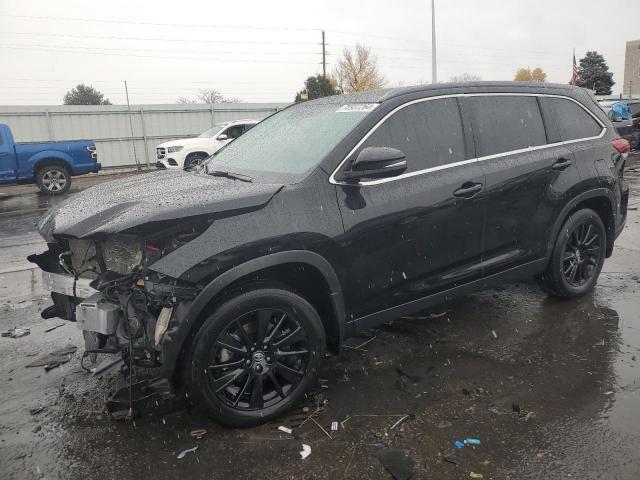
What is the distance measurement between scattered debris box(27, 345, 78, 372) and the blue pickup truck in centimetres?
1133

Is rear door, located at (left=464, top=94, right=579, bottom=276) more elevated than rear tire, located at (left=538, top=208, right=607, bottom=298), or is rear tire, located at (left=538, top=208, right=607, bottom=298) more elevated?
rear door, located at (left=464, top=94, right=579, bottom=276)

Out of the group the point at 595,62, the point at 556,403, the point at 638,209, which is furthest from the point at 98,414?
the point at 595,62

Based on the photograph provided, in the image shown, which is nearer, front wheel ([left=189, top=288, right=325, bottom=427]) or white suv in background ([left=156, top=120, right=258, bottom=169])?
front wheel ([left=189, top=288, right=325, bottom=427])

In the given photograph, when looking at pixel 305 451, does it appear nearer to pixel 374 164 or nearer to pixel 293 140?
pixel 374 164

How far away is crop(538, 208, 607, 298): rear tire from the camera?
4375mm

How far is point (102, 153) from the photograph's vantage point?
21609 mm

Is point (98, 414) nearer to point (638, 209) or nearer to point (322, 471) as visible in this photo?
point (322, 471)

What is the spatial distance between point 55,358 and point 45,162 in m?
11.6

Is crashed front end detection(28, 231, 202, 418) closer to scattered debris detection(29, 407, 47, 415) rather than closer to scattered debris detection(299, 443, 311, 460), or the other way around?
scattered debris detection(29, 407, 47, 415)

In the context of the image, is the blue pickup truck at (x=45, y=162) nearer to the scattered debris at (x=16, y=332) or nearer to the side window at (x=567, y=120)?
the scattered debris at (x=16, y=332)

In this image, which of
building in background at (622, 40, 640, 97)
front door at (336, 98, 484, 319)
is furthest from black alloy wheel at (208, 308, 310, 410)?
building in background at (622, 40, 640, 97)

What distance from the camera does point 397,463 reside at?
2.61 meters

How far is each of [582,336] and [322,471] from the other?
8.18 feet

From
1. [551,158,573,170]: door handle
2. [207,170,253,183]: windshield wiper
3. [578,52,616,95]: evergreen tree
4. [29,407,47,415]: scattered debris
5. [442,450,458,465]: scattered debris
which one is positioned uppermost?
[578,52,616,95]: evergreen tree
